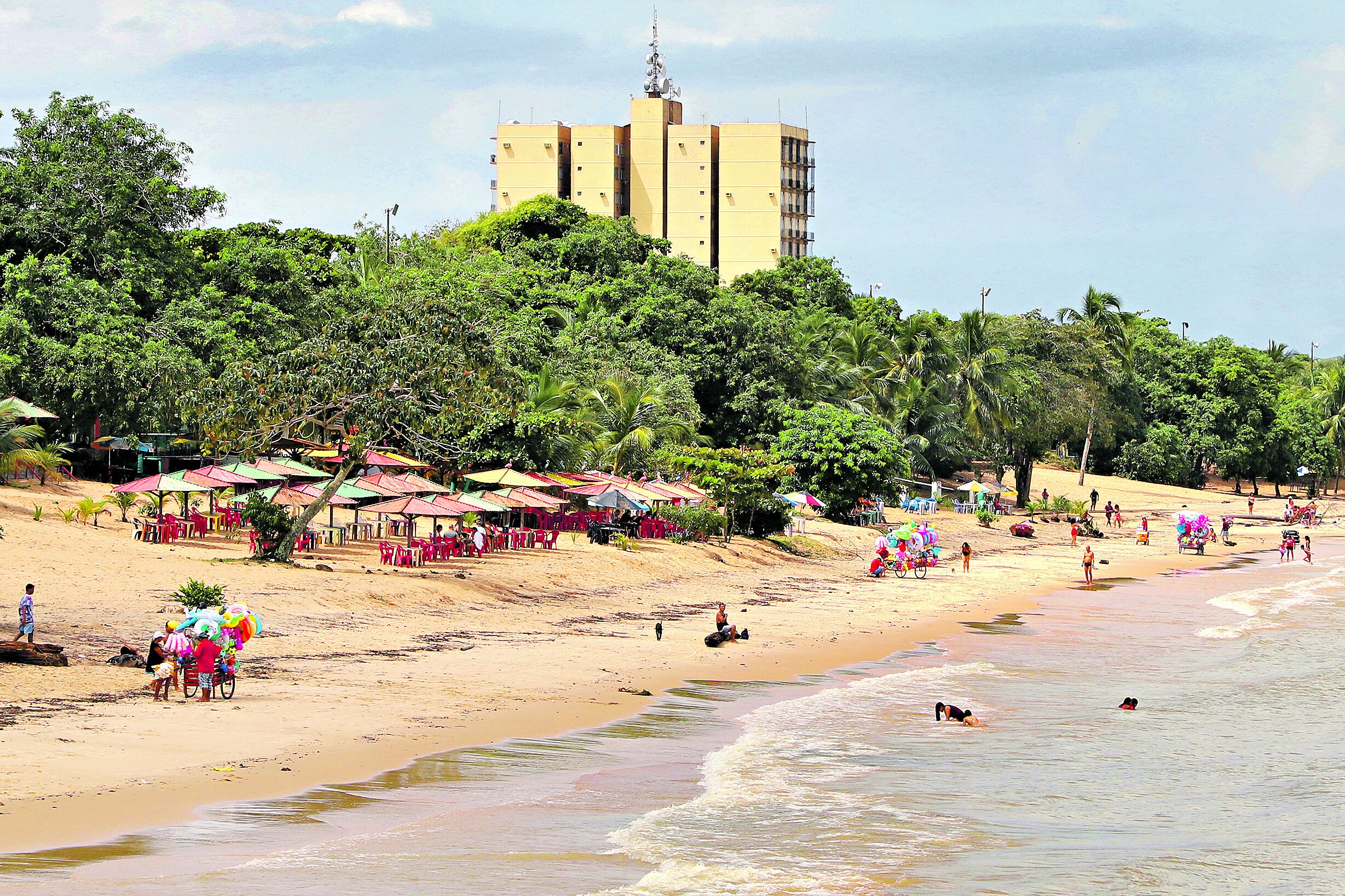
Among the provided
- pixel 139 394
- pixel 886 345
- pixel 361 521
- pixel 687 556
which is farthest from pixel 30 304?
pixel 886 345

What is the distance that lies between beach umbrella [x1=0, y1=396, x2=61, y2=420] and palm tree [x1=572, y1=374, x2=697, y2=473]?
14.9 m

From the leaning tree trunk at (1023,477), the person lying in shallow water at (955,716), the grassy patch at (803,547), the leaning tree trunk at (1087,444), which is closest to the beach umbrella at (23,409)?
the grassy patch at (803,547)

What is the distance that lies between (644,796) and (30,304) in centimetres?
2828

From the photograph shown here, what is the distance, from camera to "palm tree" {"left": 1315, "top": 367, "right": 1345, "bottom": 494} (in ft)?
265

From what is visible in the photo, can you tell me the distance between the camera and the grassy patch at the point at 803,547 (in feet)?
118

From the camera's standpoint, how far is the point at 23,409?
3023cm

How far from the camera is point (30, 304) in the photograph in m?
32.6

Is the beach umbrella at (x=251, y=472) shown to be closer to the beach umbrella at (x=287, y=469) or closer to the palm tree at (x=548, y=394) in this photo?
the beach umbrella at (x=287, y=469)

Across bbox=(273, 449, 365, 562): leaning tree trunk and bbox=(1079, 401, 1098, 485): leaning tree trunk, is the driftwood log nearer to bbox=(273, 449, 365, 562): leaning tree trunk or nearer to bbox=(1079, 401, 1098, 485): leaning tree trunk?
bbox=(273, 449, 365, 562): leaning tree trunk

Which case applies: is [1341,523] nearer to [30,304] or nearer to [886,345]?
[886,345]

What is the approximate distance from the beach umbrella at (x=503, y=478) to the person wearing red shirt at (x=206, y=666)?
60.6ft

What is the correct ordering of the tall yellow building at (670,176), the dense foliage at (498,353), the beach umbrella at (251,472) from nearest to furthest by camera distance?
the dense foliage at (498,353) → the beach umbrella at (251,472) → the tall yellow building at (670,176)

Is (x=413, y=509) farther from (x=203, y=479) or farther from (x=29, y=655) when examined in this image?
(x=29, y=655)

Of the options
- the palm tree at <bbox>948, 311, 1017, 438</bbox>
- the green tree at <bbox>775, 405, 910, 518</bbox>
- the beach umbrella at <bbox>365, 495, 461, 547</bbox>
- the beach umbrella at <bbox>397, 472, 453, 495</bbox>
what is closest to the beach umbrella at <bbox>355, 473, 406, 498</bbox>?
the beach umbrella at <bbox>397, 472, 453, 495</bbox>
